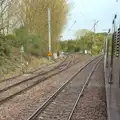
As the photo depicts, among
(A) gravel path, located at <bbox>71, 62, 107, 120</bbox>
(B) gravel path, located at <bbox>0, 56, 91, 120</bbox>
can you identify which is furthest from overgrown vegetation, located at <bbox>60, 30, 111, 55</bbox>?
(A) gravel path, located at <bbox>71, 62, 107, 120</bbox>

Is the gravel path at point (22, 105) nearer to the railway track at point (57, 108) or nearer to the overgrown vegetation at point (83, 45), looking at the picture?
the railway track at point (57, 108)

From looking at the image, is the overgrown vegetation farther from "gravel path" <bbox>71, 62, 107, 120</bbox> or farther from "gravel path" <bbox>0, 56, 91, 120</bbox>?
"gravel path" <bbox>71, 62, 107, 120</bbox>

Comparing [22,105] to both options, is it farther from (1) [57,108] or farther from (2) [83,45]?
(2) [83,45]

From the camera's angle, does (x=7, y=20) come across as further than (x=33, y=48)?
No

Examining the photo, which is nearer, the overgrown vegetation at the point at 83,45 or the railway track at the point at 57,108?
the railway track at the point at 57,108

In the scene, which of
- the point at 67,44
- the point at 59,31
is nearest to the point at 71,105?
the point at 59,31

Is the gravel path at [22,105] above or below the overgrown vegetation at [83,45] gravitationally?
below

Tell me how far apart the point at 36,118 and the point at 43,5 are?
38.1 metres

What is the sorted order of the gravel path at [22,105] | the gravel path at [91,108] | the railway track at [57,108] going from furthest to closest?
the gravel path at [22,105] < the gravel path at [91,108] < the railway track at [57,108]

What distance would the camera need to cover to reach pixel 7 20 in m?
27.4

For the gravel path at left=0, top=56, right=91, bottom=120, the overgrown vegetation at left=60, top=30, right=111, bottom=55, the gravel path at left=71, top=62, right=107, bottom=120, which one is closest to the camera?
the gravel path at left=71, top=62, right=107, bottom=120

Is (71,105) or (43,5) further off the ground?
(43,5)

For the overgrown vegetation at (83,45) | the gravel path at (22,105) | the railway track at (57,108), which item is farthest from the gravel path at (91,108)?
the overgrown vegetation at (83,45)

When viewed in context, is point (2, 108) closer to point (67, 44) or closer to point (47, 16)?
point (47, 16)
